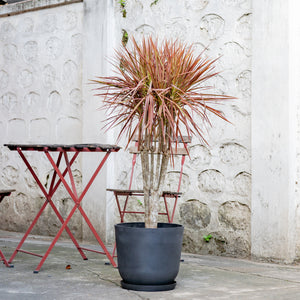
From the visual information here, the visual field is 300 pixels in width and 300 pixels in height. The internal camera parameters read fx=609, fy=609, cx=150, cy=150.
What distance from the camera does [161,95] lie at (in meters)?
3.66

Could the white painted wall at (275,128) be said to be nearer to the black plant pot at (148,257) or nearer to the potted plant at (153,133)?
the potted plant at (153,133)

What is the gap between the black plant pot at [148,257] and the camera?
11.8 feet

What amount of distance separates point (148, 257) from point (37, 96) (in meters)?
3.49

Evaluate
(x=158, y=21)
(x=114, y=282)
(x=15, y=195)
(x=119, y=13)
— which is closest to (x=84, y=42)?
(x=119, y=13)

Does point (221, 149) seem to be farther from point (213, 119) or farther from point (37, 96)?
point (37, 96)

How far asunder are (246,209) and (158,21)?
1.96 m

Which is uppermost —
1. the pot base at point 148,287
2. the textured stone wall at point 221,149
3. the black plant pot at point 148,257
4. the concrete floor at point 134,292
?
the textured stone wall at point 221,149

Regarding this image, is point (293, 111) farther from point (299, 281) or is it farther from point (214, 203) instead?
point (299, 281)

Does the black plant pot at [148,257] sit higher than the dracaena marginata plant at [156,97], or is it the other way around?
the dracaena marginata plant at [156,97]

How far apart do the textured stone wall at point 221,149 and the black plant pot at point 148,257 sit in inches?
62.1

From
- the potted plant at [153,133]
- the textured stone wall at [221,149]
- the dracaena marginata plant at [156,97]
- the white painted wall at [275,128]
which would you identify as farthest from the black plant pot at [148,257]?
the textured stone wall at [221,149]

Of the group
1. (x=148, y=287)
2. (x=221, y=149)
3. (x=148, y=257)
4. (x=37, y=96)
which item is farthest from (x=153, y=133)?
(x=37, y=96)

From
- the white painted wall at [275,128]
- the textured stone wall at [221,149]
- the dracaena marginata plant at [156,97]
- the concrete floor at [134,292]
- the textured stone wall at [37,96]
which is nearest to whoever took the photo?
the concrete floor at [134,292]

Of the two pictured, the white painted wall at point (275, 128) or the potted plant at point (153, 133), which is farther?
the white painted wall at point (275, 128)
